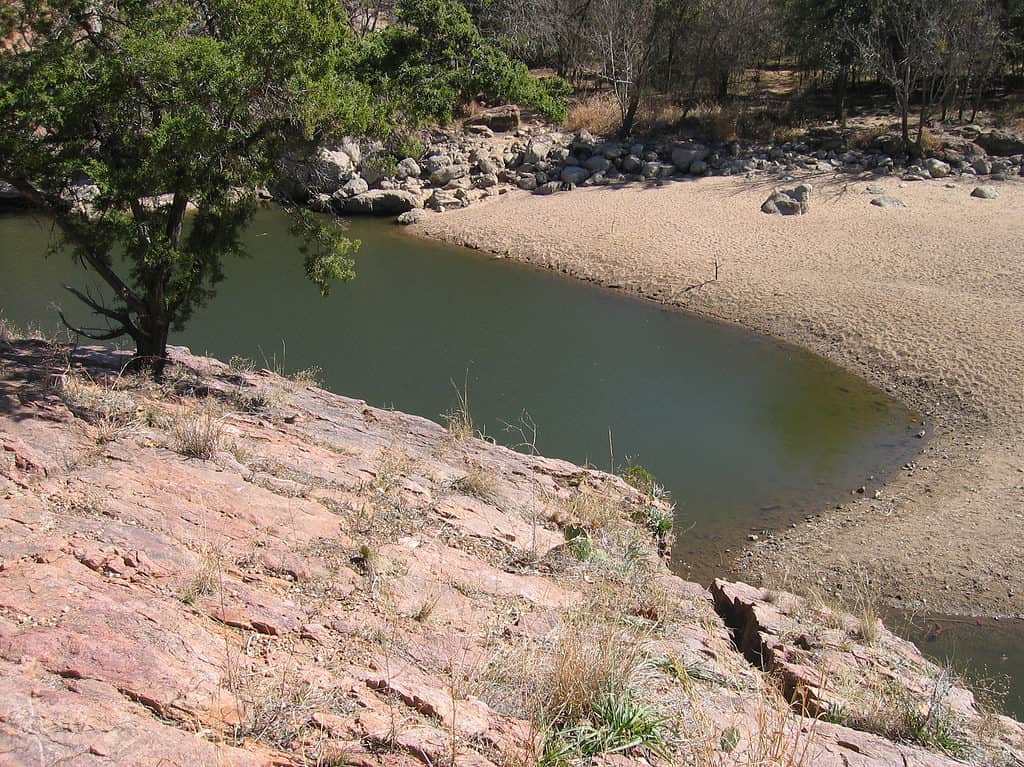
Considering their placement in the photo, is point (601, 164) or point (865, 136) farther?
point (601, 164)

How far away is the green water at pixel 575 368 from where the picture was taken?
12.5 metres

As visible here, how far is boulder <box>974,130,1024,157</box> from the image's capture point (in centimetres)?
2447

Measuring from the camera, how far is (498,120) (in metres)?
31.1

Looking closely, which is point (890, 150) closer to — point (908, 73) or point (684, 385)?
point (908, 73)

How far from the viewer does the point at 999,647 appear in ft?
29.0

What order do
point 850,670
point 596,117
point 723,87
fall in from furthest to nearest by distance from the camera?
point 723,87 → point 596,117 → point 850,670

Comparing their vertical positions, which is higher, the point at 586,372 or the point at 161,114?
the point at 161,114

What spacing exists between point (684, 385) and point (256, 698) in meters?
12.8

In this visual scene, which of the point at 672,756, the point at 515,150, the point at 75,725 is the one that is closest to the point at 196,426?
the point at 75,725

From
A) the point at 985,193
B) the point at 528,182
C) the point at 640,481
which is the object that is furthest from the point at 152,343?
the point at 985,193

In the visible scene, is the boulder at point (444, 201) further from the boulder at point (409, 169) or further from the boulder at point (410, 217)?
the boulder at point (409, 169)

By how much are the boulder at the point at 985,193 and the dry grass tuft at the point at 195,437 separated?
20.7 m

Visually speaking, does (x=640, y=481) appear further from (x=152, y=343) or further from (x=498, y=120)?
(x=498, y=120)

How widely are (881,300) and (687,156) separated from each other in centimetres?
1089
